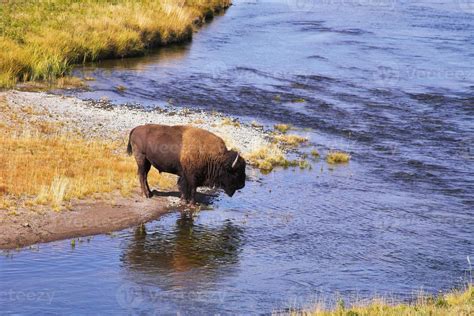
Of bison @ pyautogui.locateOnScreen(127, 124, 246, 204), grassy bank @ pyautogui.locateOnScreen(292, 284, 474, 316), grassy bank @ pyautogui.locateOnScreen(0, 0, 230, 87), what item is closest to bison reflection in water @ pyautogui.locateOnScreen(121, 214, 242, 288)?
bison @ pyautogui.locateOnScreen(127, 124, 246, 204)

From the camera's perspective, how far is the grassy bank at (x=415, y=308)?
1141 centimetres

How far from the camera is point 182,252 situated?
1556 centimetres

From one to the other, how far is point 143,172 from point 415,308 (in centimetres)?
811

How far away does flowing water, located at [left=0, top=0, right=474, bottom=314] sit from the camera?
1384 centimetres

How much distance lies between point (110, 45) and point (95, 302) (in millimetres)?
26498

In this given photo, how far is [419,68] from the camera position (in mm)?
38688

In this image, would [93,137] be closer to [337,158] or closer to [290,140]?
[290,140]

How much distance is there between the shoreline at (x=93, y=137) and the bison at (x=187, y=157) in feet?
2.19

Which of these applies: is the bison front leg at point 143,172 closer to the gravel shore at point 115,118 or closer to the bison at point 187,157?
the bison at point 187,157

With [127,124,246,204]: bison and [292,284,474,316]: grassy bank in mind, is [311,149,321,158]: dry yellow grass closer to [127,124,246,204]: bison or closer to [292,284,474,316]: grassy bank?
[127,124,246,204]: bison

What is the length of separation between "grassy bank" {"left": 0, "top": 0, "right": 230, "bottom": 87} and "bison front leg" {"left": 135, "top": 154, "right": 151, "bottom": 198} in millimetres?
11734

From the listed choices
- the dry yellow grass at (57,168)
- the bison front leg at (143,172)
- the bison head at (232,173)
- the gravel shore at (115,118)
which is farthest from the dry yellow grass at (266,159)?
the bison front leg at (143,172)

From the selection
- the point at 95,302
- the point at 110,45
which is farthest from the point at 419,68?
the point at 95,302

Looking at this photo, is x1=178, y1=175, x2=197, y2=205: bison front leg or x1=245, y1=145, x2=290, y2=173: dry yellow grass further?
x1=245, y1=145, x2=290, y2=173: dry yellow grass
